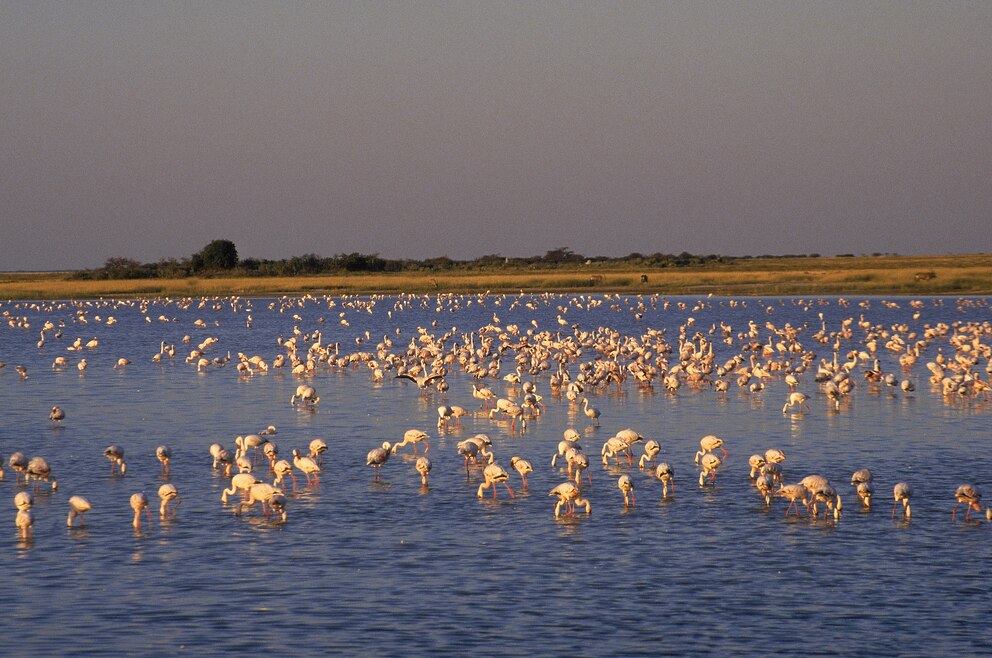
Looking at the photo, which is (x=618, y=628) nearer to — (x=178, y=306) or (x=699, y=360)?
(x=699, y=360)

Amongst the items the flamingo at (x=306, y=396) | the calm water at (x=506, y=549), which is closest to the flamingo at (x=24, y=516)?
the calm water at (x=506, y=549)

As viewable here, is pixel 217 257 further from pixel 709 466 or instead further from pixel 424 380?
pixel 709 466

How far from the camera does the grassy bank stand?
77.8 m

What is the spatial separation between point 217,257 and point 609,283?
51.4m

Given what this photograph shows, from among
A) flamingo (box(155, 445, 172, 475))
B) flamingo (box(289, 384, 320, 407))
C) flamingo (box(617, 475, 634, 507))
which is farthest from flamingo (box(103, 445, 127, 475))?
flamingo (box(289, 384, 320, 407))

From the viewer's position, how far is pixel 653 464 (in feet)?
60.9

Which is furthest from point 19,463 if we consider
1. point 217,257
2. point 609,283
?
point 217,257

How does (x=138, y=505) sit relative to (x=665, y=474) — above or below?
below

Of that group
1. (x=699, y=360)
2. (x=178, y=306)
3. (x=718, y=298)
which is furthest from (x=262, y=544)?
(x=178, y=306)

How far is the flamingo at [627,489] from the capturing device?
1541 cm

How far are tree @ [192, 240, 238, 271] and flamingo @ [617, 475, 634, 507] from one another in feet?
372

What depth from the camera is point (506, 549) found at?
13.6 m

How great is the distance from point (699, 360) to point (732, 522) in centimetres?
1687

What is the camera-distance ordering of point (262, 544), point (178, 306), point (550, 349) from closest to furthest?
point (262, 544) → point (550, 349) → point (178, 306)
